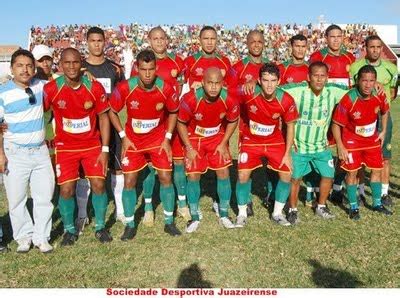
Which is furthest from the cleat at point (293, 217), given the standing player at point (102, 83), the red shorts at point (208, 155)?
the standing player at point (102, 83)

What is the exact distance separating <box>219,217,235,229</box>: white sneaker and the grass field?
0.35 feet

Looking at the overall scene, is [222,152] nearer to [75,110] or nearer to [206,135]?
[206,135]

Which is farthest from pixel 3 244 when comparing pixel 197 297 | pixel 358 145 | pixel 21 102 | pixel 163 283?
pixel 358 145

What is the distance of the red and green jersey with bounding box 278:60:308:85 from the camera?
6.26 m

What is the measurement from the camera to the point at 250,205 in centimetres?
630

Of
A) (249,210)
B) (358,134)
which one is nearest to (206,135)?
(249,210)

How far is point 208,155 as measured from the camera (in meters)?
5.61

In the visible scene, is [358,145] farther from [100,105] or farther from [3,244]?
[3,244]

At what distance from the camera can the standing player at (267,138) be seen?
545 centimetres

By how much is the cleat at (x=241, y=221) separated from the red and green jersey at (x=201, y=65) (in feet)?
6.54

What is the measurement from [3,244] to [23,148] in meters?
1.33

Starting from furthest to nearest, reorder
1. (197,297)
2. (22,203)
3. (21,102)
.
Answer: (22,203), (21,102), (197,297)

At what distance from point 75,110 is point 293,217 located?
10.2 ft

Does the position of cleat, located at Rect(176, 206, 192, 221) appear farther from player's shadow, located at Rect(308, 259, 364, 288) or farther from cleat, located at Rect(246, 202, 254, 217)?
player's shadow, located at Rect(308, 259, 364, 288)
